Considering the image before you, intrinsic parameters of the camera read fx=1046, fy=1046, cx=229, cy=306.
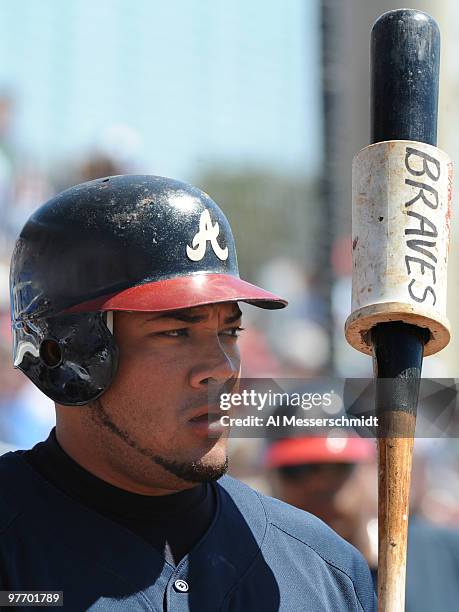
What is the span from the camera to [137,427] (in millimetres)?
2092

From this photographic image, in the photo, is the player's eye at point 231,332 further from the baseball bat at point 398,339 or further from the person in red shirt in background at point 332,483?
the person in red shirt in background at point 332,483

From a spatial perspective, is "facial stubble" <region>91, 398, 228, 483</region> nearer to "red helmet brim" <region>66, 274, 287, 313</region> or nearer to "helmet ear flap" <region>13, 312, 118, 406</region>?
"helmet ear flap" <region>13, 312, 118, 406</region>

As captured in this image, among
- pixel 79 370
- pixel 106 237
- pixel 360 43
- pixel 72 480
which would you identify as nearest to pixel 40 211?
pixel 106 237

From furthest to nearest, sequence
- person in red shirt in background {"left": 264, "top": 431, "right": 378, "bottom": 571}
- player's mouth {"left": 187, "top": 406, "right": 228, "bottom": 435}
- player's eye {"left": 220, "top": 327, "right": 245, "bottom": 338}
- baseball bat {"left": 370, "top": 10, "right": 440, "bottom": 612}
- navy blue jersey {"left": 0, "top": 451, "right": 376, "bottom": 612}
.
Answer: person in red shirt in background {"left": 264, "top": 431, "right": 378, "bottom": 571} < player's eye {"left": 220, "top": 327, "right": 245, "bottom": 338} < player's mouth {"left": 187, "top": 406, "right": 228, "bottom": 435} < navy blue jersey {"left": 0, "top": 451, "right": 376, "bottom": 612} < baseball bat {"left": 370, "top": 10, "right": 440, "bottom": 612}

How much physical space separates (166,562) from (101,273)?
0.60m

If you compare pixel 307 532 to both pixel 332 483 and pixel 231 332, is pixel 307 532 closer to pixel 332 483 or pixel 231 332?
pixel 231 332

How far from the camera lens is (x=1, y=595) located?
6.23 feet

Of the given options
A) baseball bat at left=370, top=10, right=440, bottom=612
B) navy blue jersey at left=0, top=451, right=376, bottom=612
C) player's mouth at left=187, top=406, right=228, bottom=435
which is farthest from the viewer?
player's mouth at left=187, top=406, right=228, bottom=435

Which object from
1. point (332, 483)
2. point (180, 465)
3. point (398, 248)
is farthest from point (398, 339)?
point (332, 483)

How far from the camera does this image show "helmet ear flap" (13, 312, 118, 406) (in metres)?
2.09

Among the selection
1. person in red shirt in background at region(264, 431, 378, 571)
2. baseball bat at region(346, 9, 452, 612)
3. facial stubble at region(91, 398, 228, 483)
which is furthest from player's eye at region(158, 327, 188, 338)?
person in red shirt in background at region(264, 431, 378, 571)

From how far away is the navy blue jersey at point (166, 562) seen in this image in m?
1.97

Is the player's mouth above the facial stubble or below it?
above

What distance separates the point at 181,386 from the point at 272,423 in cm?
43
